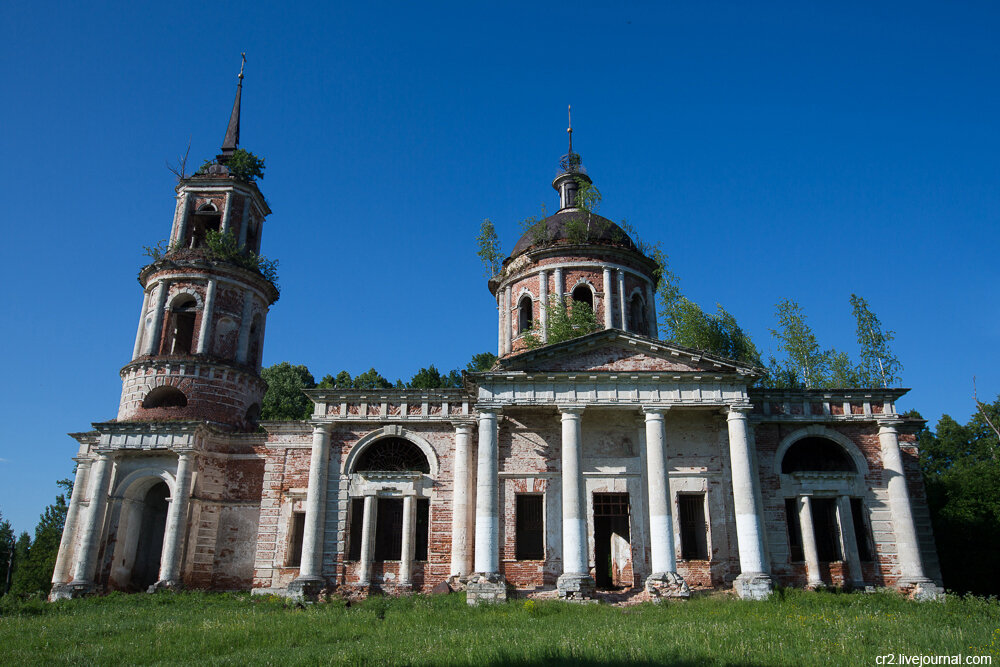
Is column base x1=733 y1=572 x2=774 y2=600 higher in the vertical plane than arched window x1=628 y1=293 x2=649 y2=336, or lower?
lower

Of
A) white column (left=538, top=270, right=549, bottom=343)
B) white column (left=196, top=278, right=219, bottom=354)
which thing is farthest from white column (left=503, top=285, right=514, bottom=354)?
white column (left=196, top=278, right=219, bottom=354)

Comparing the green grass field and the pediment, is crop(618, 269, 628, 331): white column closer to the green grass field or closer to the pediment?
the pediment

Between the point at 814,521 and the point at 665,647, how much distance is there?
11393 mm

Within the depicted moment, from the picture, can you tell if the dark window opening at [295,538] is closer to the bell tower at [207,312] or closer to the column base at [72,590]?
the bell tower at [207,312]

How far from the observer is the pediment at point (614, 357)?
18.1 metres

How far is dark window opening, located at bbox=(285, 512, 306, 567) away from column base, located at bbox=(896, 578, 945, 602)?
16.0 m

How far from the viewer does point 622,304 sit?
76.2 feet

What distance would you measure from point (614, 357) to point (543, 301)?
5.57 meters

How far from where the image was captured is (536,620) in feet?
42.6

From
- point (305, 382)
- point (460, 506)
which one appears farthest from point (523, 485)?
point (305, 382)

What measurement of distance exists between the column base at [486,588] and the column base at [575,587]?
4.42ft

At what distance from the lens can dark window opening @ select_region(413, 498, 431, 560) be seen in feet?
62.4

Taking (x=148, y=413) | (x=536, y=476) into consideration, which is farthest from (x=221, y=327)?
(x=536, y=476)

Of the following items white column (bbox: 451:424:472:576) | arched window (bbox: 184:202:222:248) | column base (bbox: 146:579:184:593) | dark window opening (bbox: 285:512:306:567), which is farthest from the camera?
arched window (bbox: 184:202:222:248)
